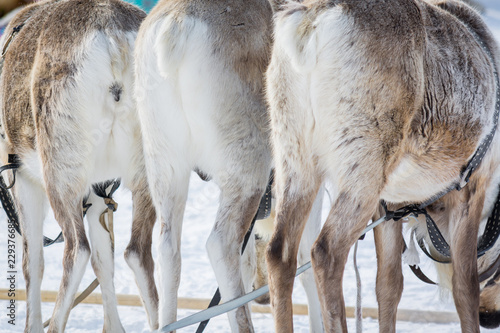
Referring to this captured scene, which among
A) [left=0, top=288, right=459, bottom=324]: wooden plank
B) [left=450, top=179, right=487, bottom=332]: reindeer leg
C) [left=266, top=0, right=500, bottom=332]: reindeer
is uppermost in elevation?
[left=266, top=0, right=500, bottom=332]: reindeer

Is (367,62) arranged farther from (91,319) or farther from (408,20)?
(91,319)

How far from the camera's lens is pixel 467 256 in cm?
280

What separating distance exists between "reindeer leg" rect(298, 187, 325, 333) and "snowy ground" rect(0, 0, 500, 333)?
2.81ft

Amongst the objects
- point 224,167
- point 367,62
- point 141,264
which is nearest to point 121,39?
point 224,167

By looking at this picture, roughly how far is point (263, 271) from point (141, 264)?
1.22 meters

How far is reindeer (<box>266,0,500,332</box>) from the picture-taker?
2.29 meters

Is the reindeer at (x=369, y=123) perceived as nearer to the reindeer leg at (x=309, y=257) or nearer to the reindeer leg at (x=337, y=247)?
the reindeer leg at (x=337, y=247)

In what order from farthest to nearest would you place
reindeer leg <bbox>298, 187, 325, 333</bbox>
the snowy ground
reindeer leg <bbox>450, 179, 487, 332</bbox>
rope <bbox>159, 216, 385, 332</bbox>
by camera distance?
the snowy ground → reindeer leg <bbox>298, 187, 325, 333</bbox> → reindeer leg <bbox>450, 179, 487, 332</bbox> → rope <bbox>159, 216, 385, 332</bbox>

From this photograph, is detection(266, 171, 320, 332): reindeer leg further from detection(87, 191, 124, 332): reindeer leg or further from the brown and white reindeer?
detection(87, 191, 124, 332): reindeer leg

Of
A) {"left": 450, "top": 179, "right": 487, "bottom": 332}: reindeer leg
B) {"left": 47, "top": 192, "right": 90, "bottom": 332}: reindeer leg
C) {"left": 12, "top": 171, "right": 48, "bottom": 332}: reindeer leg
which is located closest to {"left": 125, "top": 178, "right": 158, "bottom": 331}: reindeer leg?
{"left": 47, "top": 192, "right": 90, "bottom": 332}: reindeer leg

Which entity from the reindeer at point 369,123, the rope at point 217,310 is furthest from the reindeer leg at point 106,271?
the reindeer at point 369,123

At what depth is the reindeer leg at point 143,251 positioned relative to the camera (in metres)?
3.23

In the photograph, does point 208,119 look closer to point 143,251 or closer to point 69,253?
point 143,251

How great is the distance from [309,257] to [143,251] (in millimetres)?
1006
